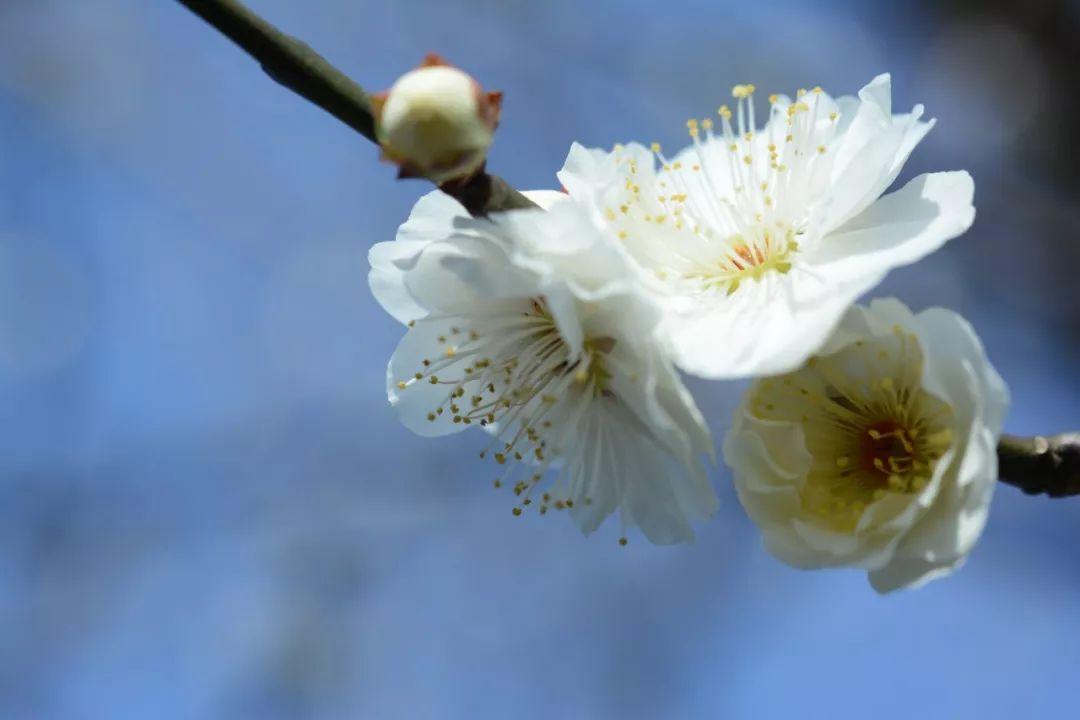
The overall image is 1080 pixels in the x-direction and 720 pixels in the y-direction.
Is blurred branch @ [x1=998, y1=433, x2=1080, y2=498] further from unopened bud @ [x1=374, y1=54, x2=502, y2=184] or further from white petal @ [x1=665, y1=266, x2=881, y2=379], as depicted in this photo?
unopened bud @ [x1=374, y1=54, x2=502, y2=184]

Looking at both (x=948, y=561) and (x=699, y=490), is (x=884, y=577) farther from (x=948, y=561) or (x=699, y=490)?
(x=699, y=490)

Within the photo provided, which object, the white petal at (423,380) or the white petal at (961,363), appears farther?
the white petal at (423,380)

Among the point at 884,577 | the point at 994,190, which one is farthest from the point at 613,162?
the point at 994,190

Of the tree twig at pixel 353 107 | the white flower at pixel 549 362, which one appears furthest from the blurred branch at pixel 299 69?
the white flower at pixel 549 362

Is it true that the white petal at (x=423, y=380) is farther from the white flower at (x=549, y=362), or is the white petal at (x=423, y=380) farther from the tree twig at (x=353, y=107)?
the tree twig at (x=353, y=107)

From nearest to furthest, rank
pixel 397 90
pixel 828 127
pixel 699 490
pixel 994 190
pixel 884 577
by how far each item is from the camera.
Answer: pixel 397 90, pixel 884 577, pixel 699 490, pixel 828 127, pixel 994 190

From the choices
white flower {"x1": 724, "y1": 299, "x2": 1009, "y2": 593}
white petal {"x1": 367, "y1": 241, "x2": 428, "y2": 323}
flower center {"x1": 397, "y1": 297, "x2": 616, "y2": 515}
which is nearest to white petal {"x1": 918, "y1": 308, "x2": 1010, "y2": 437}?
white flower {"x1": 724, "y1": 299, "x2": 1009, "y2": 593}

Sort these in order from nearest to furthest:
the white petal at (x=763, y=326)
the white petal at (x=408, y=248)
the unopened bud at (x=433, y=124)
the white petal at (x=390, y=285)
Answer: the unopened bud at (x=433, y=124) → the white petal at (x=763, y=326) → the white petal at (x=408, y=248) → the white petal at (x=390, y=285)
